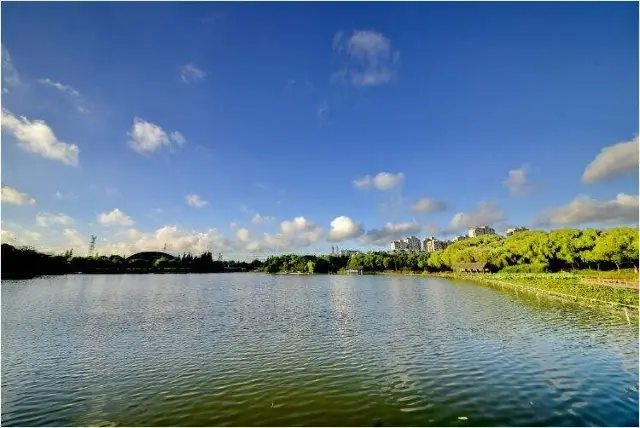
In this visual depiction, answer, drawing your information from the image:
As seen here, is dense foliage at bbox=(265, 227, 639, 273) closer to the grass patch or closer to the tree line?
the tree line

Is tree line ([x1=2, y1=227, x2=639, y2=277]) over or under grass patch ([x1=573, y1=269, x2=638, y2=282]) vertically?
over

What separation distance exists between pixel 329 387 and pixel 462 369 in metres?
8.12

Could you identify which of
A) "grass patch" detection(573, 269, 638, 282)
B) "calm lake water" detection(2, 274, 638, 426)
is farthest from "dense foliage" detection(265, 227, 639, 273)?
"calm lake water" detection(2, 274, 638, 426)

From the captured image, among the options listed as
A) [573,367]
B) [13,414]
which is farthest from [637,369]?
[13,414]

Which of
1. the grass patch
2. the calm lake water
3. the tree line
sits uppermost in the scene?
the tree line

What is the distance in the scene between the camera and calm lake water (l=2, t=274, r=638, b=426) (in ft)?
49.5

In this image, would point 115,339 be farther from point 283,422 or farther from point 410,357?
point 410,357

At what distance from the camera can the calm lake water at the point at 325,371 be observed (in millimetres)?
15078

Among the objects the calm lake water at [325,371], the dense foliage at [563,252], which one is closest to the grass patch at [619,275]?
the dense foliage at [563,252]

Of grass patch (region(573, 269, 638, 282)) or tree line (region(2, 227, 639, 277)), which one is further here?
tree line (region(2, 227, 639, 277))

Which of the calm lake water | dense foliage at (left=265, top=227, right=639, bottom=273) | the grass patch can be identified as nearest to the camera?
the calm lake water

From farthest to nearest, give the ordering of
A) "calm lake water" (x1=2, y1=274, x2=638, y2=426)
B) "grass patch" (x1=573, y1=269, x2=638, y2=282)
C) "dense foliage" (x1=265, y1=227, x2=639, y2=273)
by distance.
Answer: "dense foliage" (x1=265, y1=227, x2=639, y2=273) → "grass patch" (x1=573, y1=269, x2=638, y2=282) → "calm lake water" (x1=2, y1=274, x2=638, y2=426)

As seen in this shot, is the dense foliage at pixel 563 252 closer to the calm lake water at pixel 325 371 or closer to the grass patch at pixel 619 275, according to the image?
the grass patch at pixel 619 275

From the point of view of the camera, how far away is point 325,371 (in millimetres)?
20719
